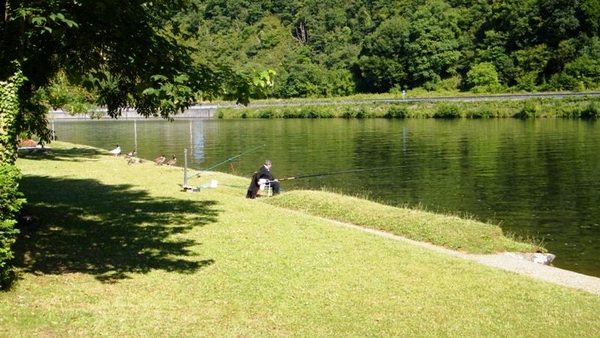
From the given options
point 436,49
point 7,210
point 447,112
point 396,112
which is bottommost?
point 7,210

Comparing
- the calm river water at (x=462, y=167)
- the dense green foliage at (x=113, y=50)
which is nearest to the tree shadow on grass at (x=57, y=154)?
the calm river water at (x=462, y=167)

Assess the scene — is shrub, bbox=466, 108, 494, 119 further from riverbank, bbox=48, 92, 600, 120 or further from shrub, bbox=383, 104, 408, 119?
shrub, bbox=383, 104, 408, 119

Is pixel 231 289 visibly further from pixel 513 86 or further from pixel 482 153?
pixel 513 86

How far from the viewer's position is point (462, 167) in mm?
36312

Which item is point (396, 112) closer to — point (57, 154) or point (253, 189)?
Answer: point (57, 154)

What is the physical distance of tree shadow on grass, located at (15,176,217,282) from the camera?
39.0 ft

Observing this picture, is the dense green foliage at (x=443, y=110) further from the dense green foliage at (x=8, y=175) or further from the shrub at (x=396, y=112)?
the dense green foliage at (x=8, y=175)

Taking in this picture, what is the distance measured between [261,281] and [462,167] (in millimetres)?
26821

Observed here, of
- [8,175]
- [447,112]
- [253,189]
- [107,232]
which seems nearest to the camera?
[8,175]

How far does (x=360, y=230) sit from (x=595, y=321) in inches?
296

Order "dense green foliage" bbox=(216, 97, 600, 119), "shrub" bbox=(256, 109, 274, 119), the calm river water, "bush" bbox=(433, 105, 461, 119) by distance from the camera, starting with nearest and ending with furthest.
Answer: the calm river water → "dense green foliage" bbox=(216, 97, 600, 119) → "bush" bbox=(433, 105, 461, 119) → "shrub" bbox=(256, 109, 274, 119)

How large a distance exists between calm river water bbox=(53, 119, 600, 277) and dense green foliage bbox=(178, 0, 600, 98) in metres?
26.6

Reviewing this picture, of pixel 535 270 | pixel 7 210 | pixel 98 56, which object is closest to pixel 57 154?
pixel 98 56

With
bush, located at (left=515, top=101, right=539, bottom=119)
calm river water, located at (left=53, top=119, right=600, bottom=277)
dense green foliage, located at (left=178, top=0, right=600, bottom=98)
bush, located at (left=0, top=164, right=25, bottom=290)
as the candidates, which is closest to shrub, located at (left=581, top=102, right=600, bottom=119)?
→ bush, located at (left=515, top=101, right=539, bottom=119)
